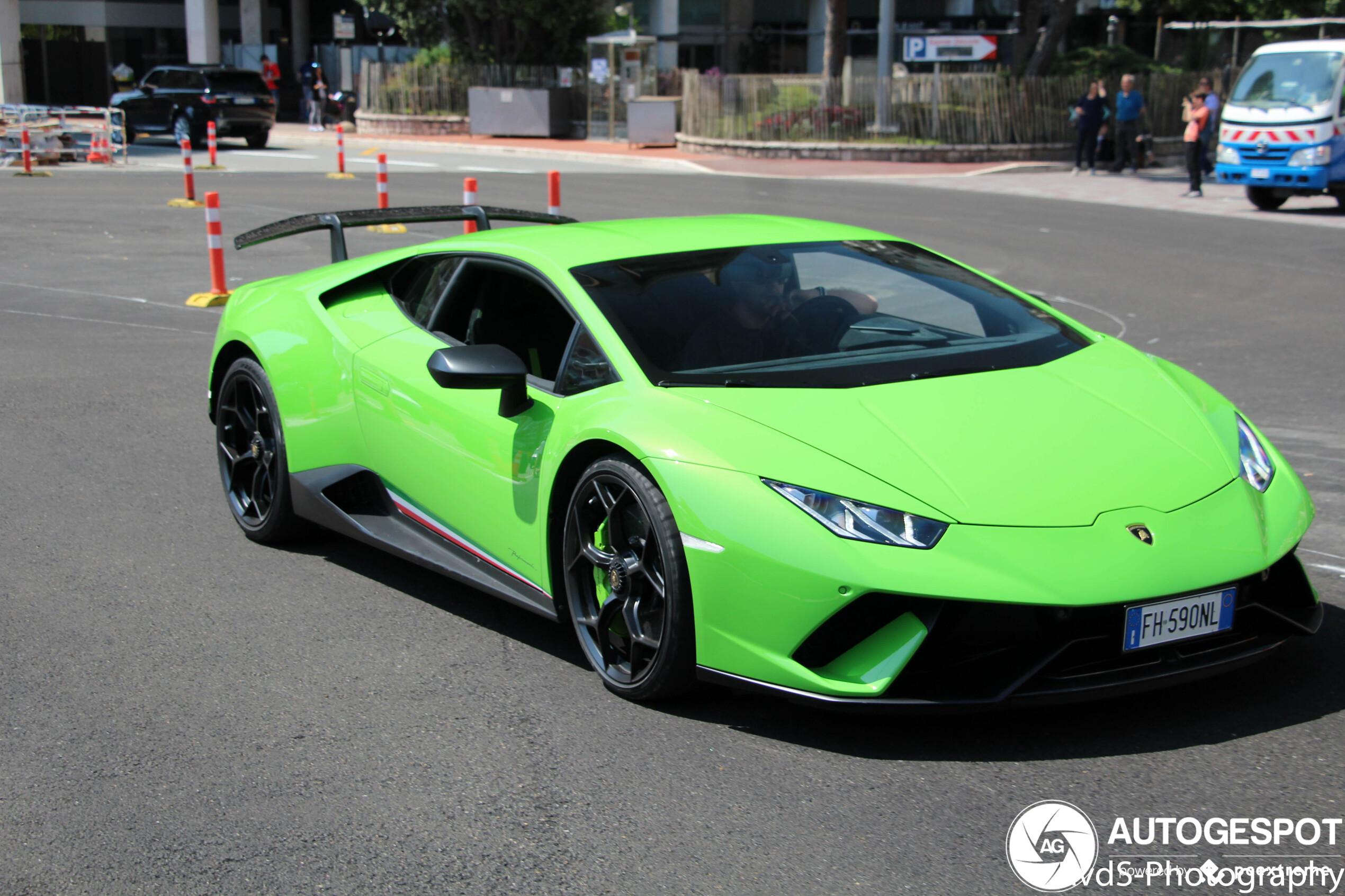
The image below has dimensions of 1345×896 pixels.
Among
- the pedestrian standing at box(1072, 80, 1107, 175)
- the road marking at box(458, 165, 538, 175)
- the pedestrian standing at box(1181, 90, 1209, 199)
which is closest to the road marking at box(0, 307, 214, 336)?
the road marking at box(458, 165, 538, 175)

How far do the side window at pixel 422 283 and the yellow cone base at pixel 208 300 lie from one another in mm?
6767

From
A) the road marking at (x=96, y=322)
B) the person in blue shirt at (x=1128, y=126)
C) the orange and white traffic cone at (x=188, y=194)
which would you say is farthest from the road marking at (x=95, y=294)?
the person in blue shirt at (x=1128, y=126)

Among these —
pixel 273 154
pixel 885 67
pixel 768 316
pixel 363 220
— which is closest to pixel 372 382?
pixel 363 220

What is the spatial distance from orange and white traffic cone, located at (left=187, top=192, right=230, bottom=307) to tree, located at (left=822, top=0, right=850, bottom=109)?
68.6ft

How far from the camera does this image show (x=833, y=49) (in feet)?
102

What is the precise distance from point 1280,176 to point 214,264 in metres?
15.3

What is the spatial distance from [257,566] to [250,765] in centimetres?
182

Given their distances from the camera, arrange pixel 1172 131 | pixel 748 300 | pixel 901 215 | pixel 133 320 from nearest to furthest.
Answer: pixel 748 300, pixel 133 320, pixel 901 215, pixel 1172 131

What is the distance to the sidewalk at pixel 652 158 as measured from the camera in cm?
2758

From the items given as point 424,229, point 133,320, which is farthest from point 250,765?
point 424,229

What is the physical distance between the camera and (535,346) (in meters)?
4.67

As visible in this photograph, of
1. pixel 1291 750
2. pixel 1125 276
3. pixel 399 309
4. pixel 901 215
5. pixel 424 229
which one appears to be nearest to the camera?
pixel 1291 750

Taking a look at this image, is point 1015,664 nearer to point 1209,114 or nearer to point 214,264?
point 214,264

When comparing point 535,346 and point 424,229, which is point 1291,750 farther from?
point 424,229
